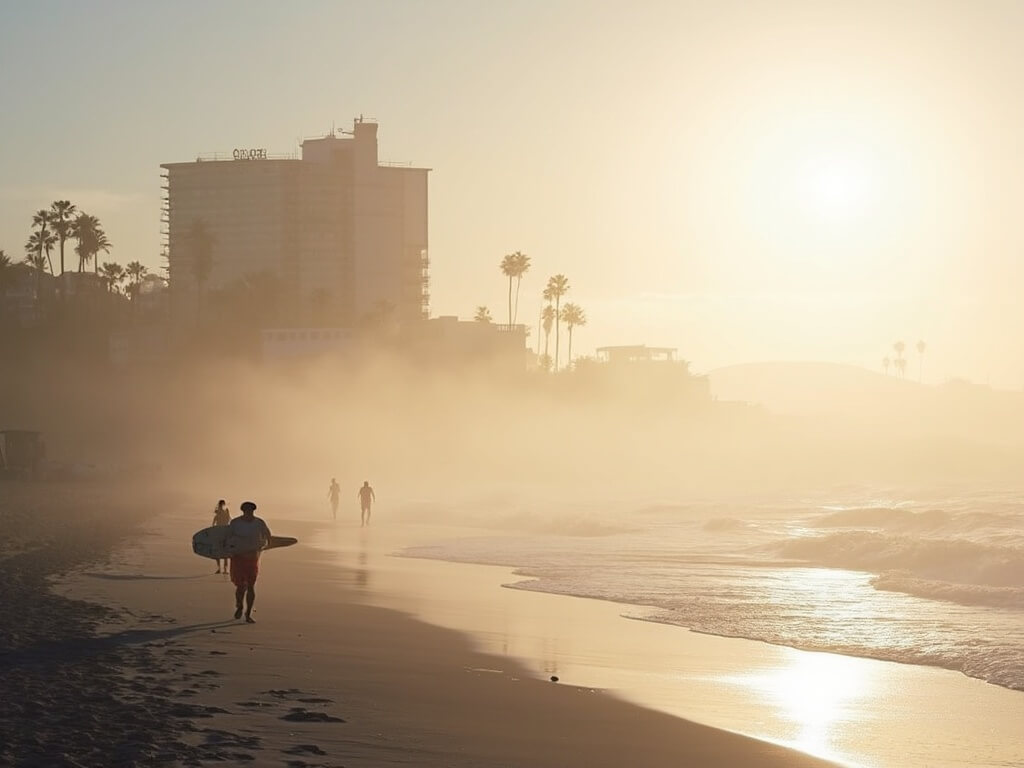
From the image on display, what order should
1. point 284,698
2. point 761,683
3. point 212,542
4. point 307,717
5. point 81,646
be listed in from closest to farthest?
point 307,717
point 284,698
point 81,646
point 761,683
point 212,542

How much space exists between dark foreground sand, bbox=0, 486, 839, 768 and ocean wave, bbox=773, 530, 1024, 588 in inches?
620

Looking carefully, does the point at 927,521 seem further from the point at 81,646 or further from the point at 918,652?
the point at 81,646

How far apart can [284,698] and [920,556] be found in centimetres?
2343

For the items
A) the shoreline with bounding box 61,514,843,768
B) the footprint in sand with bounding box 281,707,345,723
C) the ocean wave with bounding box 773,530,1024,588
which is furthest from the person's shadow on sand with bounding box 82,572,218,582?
the ocean wave with bounding box 773,530,1024,588

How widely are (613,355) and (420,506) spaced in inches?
3792

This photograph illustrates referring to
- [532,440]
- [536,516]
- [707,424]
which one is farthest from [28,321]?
[536,516]

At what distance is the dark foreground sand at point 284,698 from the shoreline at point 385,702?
3cm

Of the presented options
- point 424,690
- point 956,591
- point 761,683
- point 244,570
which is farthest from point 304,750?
point 956,591

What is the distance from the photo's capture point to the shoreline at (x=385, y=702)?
1068 cm

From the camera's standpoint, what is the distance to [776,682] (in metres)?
15.3

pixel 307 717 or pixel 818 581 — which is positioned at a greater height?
pixel 307 717

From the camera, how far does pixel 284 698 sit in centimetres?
1221

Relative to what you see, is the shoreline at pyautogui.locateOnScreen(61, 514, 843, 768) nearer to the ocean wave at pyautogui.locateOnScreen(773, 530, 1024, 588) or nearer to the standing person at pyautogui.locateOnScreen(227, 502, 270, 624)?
the standing person at pyautogui.locateOnScreen(227, 502, 270, 624)

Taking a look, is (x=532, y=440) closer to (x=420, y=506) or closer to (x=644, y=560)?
(x=420, y=506)
